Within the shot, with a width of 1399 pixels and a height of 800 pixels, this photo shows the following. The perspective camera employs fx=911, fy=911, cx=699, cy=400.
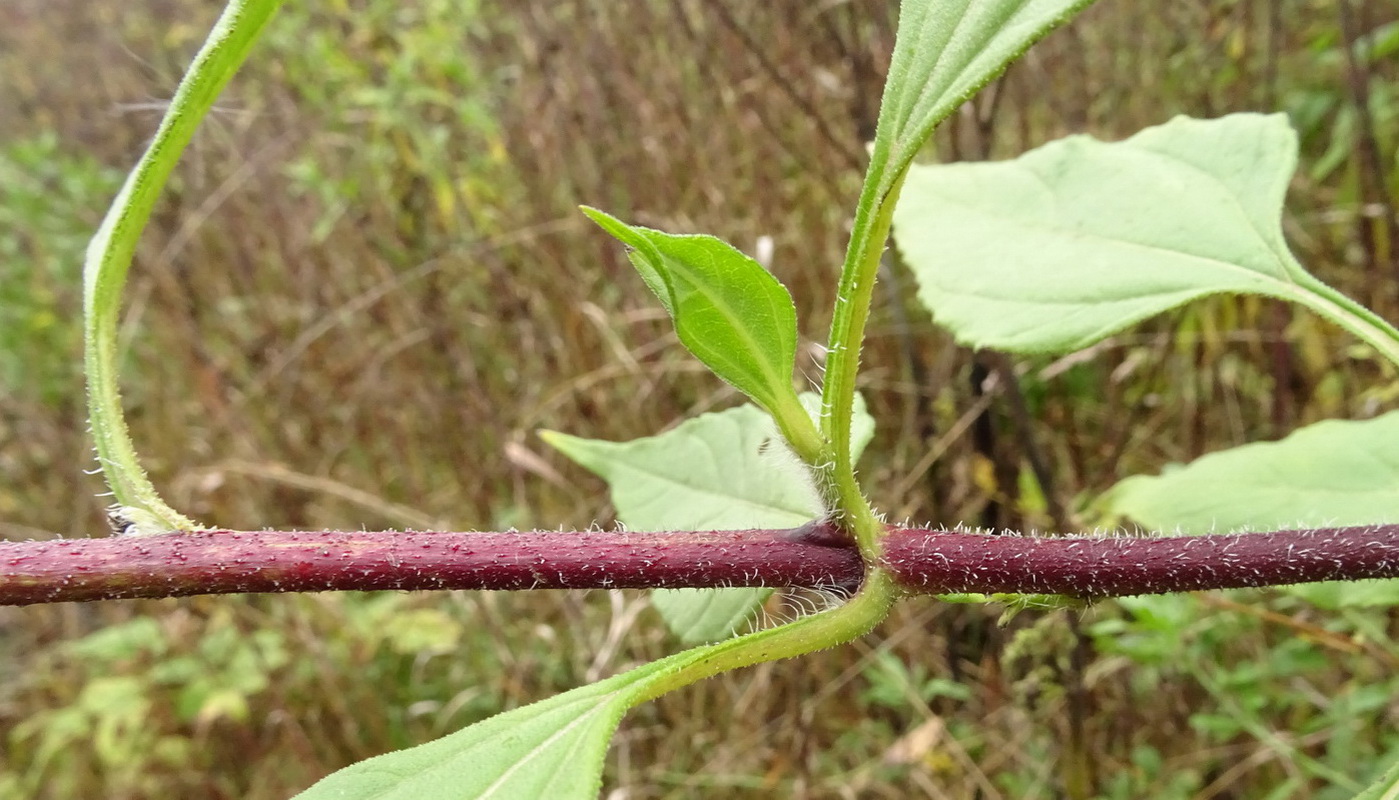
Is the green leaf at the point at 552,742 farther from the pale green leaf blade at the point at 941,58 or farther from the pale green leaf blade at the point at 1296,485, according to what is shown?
the pale green leaf blade at the point at 1296,485

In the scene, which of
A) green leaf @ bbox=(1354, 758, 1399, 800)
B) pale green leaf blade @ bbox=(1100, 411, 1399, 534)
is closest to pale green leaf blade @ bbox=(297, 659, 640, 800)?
green leaf @ bbox=(1354, 758, 1399, 800)

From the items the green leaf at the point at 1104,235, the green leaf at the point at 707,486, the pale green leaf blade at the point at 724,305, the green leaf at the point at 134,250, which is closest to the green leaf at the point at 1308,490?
the green leaf at the point at 1104,235

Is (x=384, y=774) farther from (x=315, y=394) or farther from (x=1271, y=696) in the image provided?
(x=315, y=394)

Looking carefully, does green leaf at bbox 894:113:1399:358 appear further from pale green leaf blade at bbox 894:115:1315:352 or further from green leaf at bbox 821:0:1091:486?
green leaf at bbox 821:0:1091:486

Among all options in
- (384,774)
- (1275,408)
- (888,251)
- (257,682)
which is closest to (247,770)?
(257,682)

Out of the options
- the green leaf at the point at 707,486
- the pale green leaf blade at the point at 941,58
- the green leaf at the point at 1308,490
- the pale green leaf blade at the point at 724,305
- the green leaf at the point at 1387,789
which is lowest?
the green leaf at the point at 1387,789
